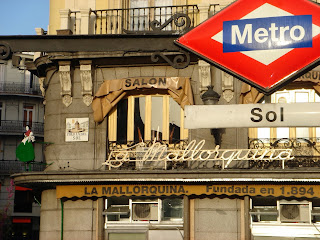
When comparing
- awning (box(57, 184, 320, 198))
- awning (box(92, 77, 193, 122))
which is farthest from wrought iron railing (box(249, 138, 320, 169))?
awning (box(92, 77, 193, 122))

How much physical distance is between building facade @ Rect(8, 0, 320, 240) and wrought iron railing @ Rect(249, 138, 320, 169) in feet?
0.13

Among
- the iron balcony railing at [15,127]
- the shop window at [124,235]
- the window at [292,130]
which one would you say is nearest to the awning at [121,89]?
Answer: the window at [292,130]

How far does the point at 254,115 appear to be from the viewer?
4926 mm

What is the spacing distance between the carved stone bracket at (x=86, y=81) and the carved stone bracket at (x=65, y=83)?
0.55 m

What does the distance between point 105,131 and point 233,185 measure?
18.5ft

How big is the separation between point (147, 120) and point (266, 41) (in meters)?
20.5

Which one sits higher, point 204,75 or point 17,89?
point 17,89

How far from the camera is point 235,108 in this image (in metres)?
4.92

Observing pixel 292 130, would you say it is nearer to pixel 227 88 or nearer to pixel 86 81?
pixel 227 88

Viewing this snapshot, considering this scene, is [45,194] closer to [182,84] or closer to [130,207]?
[130,207]

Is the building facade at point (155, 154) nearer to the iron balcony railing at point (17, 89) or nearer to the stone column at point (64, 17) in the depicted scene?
the stone column at point (64, 17)

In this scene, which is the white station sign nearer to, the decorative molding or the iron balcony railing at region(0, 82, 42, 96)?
the decorative molding

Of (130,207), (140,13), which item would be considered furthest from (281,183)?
(140,13)

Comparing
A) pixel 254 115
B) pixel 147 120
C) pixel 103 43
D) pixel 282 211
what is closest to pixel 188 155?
Answer: pixel 147 120
